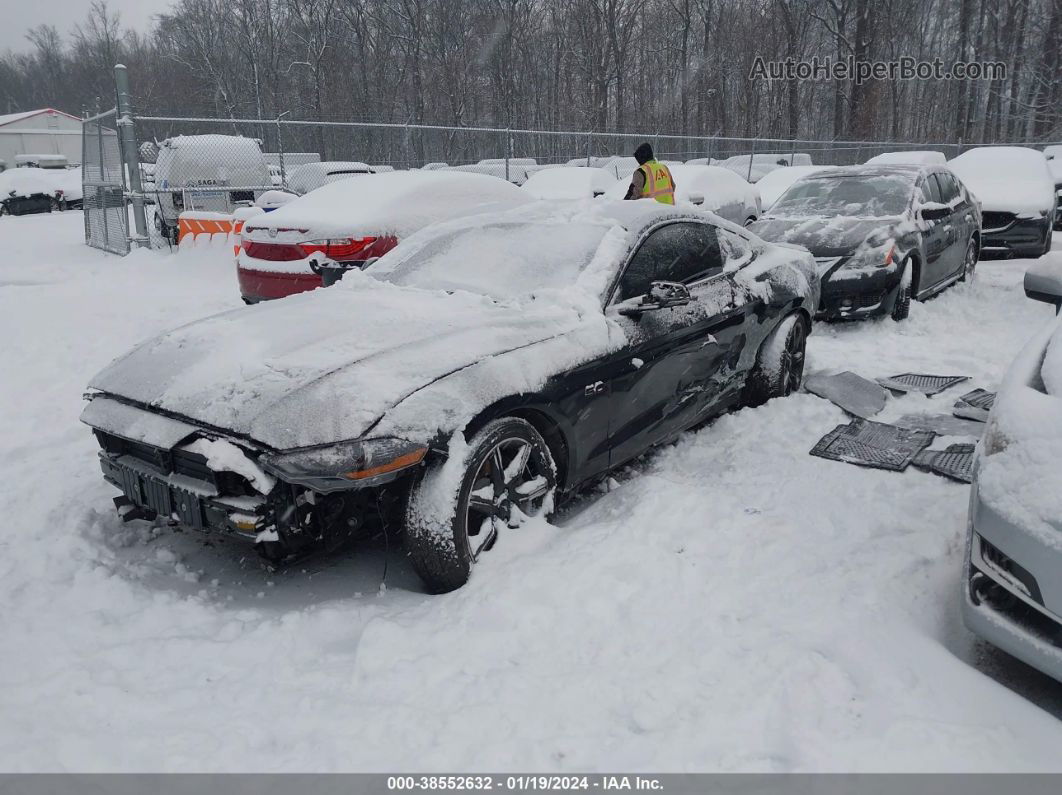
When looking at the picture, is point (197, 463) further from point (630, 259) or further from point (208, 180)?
point (208, 180)

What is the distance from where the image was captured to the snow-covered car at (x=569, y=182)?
1413cm

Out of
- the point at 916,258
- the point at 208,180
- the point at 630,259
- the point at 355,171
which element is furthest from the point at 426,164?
the point at 630,259

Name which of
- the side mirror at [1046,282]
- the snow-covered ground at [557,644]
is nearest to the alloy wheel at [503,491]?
the snow-covered ground at [557,644]

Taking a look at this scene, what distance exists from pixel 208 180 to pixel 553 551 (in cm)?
1238

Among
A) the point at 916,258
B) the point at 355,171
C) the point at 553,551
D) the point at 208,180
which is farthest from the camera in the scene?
the point at 355,171

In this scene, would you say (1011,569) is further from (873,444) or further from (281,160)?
(281,160)

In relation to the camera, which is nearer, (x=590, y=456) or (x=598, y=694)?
(x=598, y=694)

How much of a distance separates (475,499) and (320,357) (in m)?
0.86

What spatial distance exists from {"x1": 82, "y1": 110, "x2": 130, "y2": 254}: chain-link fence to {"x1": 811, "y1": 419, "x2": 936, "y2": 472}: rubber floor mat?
10.8 metres

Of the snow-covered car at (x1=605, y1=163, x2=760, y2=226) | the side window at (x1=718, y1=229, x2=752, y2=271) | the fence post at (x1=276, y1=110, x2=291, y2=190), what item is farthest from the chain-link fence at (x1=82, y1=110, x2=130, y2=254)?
the side window at (x1=718, y1=229, x2=752, y2=271)

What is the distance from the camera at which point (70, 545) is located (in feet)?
11.0

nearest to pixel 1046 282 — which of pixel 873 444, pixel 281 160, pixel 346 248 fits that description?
pixel 873 444
